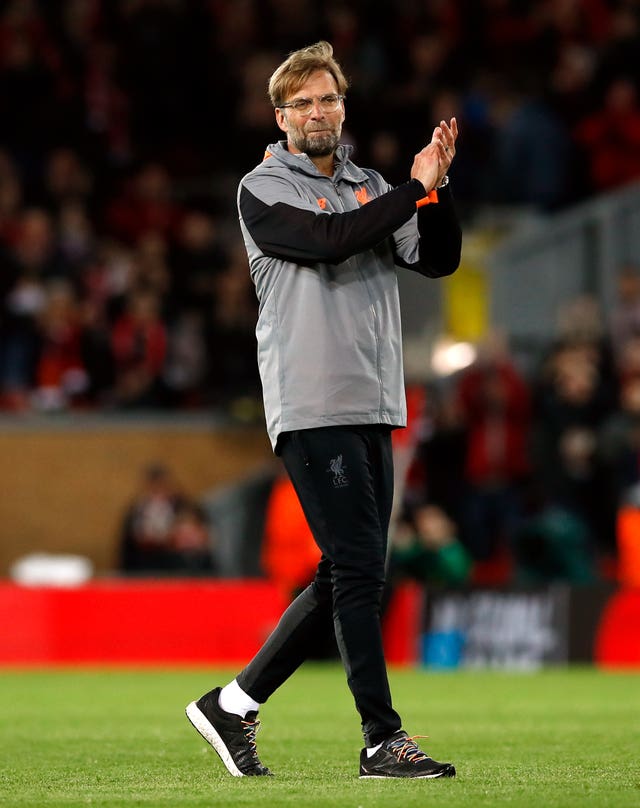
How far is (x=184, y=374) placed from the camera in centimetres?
1661

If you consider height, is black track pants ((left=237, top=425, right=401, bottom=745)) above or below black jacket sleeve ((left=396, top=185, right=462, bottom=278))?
below

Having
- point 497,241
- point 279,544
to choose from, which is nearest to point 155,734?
point 279,544

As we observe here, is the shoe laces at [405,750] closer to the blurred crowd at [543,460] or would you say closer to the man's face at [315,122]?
the man's face at [315,122]

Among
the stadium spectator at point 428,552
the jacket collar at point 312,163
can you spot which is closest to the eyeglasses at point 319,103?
the jacket collar at point 312,163

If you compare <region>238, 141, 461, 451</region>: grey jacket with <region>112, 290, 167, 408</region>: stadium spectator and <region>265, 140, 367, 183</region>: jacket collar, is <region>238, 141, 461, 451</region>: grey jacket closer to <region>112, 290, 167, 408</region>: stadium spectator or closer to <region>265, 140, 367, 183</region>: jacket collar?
<region>265, 140, 367, 183</region>: jacket collar

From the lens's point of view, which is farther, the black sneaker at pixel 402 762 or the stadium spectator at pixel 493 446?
the stadium spectator at pixel 493 446

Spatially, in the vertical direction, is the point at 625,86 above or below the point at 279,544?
above

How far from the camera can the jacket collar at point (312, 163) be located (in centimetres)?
570

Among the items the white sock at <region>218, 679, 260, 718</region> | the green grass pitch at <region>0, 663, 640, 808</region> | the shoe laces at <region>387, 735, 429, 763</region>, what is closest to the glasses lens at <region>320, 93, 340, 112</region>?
the white sock at <region>218, 679, 260, 718</region>

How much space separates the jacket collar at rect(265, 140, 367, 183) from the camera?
5.70 meters

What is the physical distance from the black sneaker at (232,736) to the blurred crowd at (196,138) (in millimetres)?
10623

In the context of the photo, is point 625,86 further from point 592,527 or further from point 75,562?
point 75,562

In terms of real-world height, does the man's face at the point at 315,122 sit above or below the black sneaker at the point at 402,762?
above

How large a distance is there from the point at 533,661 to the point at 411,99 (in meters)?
7.44
